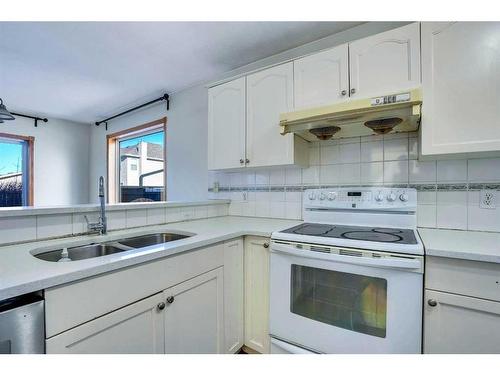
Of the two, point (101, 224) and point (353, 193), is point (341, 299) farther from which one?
point (101, 224)

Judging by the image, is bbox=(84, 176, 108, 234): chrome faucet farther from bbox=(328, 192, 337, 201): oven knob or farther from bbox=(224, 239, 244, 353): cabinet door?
bbox=(328, 192, 337, 201): oven knob

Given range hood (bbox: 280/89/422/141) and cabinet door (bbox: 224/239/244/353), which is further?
cabinet door (bbox: 224/239/244/353)

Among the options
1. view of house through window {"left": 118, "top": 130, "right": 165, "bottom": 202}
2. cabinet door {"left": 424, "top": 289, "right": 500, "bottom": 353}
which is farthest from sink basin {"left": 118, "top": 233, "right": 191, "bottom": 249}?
view of house through window {"left": 118, "top": 130, "right": 165, "bottom": 202}

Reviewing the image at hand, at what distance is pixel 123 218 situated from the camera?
162 centimetres

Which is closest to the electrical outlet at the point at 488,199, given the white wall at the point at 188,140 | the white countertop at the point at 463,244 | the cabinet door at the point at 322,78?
the white countertop at the point at 463,244

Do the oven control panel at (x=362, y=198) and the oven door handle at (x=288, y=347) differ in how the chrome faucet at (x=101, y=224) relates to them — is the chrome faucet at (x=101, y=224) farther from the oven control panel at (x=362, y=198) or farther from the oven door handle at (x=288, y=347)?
the oven control panel at (x=362, y=198)

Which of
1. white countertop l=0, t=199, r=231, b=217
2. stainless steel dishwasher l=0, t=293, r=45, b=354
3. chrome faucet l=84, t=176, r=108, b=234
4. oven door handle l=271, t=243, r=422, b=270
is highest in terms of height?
white countertop l=0, t=199, r=231, b=217

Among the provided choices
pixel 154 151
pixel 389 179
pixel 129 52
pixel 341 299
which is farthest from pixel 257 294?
pixel 154 151

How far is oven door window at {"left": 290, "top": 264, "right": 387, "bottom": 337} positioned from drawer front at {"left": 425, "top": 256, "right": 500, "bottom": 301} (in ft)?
0.66

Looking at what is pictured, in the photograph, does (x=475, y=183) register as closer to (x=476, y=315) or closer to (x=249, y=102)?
(x=476, y=315)

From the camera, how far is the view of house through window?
11.6 feet

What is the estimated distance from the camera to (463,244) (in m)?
1.15
